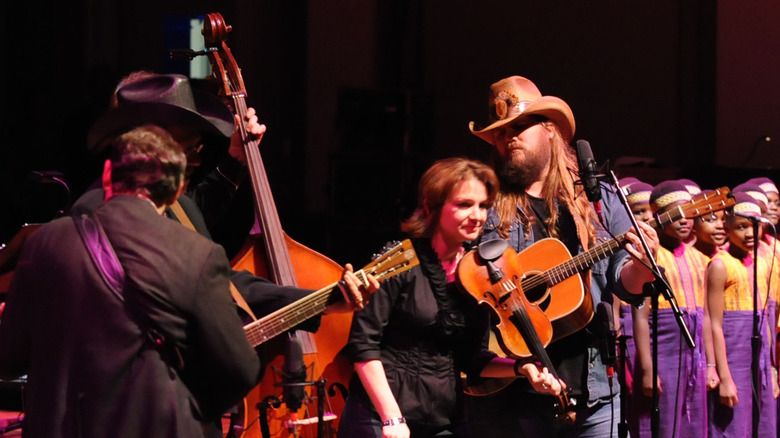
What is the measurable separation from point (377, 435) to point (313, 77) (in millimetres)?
6970

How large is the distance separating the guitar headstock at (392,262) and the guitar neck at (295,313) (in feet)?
0.23

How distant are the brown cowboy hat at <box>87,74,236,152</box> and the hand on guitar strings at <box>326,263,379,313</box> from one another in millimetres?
600

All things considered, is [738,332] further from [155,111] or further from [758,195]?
[155,111]

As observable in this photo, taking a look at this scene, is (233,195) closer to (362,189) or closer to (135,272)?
(135,272)

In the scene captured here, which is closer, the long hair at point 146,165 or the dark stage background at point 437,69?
the long hair at point 146,165

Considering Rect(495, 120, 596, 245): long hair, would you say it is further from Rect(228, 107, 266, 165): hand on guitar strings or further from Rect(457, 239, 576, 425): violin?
Rect(228, 107, 266, 165): hand on guitar strings

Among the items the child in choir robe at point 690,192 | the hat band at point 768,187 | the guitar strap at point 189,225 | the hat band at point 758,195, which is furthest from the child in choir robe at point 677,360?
the guitar strap at point 189,225

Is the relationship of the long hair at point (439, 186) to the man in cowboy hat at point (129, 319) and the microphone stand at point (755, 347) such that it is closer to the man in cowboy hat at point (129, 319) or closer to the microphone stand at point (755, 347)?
the man in cowboy hat at point (129, 319)

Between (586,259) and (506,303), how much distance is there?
428 millimetres

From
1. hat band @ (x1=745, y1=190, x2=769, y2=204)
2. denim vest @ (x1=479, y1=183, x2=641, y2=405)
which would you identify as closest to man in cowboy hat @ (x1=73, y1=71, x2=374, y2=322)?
denim vest @ (x1=479, y1=183, x2=641, y2=405)

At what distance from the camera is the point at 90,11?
29.3 ft

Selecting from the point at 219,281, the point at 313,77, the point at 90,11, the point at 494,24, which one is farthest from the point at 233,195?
the point at 494,24

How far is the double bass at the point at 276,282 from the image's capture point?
3971 mm

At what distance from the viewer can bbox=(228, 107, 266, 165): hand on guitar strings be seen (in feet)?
13.6
